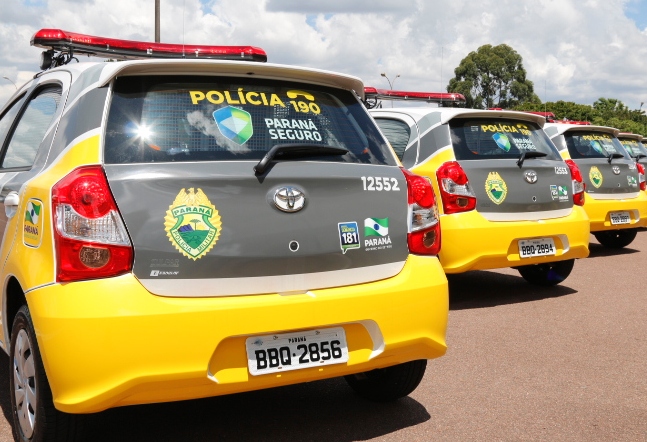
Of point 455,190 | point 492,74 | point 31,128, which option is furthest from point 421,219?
point 492,74

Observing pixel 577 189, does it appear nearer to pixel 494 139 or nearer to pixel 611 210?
pixel 494 139

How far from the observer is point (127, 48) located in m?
5.52

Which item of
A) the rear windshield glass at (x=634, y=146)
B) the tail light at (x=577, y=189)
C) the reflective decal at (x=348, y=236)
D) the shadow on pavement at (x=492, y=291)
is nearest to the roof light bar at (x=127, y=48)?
the reflective decal at (x=348, y=236)

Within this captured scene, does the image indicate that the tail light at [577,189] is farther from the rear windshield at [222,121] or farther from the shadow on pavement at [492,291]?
the rear windshield at [222,121]

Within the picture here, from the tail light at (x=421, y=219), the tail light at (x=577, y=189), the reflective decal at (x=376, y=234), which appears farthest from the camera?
the tail light at (x=577, y=189)

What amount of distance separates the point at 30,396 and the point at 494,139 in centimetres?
497

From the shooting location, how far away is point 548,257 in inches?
283

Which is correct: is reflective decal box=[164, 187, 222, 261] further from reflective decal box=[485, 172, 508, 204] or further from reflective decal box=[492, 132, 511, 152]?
reflective decal box=[492, 132, 511, 152]

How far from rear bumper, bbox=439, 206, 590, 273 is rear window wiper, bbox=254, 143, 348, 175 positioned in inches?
126

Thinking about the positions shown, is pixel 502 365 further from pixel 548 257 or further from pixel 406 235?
pixel 548 257

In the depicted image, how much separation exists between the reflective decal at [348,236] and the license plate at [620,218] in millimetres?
7397

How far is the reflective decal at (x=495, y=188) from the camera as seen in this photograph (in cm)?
690

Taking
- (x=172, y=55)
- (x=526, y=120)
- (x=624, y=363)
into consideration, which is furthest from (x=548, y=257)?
(x=172, y=55)

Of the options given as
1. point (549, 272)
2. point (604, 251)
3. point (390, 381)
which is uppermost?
point (390, 381)
